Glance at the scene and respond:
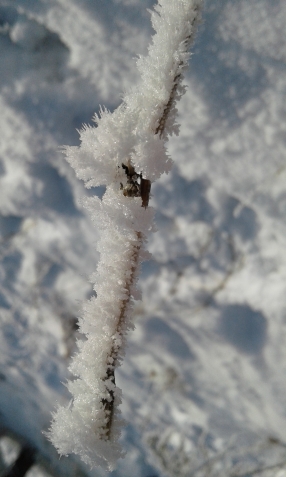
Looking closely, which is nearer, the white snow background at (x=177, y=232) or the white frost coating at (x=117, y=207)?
the white frost coating at (x=117, y=207)

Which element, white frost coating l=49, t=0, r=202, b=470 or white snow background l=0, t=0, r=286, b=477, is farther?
white snow background l=0, t=0, r=286, b=477

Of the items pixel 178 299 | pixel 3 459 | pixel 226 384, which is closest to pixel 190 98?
pixel 178 299

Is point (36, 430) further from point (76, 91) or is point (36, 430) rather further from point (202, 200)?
point (76, 91)

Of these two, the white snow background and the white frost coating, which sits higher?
the white snow background

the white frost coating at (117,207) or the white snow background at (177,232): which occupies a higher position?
the white snow background at (177,232)
